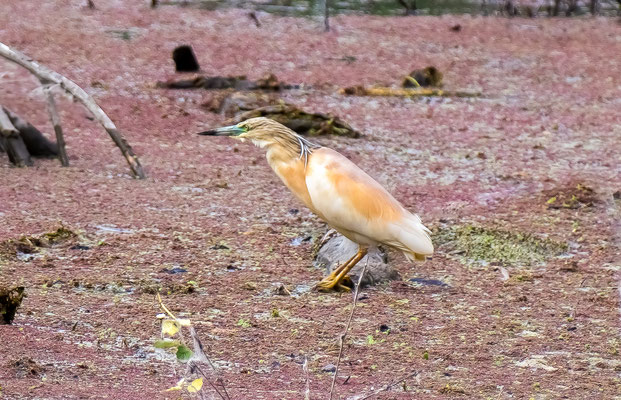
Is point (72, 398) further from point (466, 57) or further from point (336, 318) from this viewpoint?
point (466, 57)

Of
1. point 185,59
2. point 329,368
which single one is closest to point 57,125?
point 329,368

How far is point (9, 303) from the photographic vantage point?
402cm

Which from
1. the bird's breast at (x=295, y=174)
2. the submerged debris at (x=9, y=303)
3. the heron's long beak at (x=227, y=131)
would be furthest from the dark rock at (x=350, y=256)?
the submerged debris at (x=9, y=303)

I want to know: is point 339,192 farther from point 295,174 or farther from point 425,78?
point 425,78

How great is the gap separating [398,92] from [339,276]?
5641 millimetres

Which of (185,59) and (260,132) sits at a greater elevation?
(260,132)

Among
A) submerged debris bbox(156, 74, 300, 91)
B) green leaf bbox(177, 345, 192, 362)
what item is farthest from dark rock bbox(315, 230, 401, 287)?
submerged debris bbox(156, 74, 300, 91)

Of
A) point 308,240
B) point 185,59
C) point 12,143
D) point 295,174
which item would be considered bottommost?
point 185,59

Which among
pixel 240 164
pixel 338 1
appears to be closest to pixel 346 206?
pixel 240 164

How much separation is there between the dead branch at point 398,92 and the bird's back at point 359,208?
18.6 ft

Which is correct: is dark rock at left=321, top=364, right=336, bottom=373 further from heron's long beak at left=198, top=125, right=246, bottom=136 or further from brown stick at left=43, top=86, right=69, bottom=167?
brown stick at left=43, top=86, right=69, bottom=167

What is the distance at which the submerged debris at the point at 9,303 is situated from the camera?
401 cm

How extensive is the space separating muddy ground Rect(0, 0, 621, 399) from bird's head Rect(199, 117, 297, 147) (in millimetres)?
712

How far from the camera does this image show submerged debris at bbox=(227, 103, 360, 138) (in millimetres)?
8250
